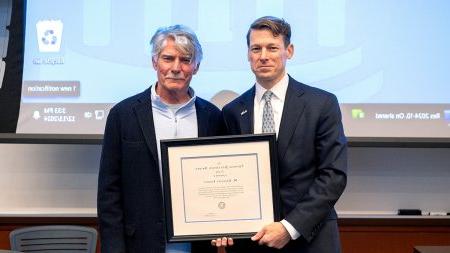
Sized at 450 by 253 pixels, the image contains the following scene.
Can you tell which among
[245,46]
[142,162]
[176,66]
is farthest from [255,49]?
[245,46]

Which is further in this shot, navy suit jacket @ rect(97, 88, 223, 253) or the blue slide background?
the blue slide background

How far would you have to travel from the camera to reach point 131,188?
1.98 metres

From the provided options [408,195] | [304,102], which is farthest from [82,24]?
[408,195]

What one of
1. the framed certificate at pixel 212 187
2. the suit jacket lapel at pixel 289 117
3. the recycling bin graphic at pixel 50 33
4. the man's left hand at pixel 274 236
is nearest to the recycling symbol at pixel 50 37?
the recycling bin graphic at pixel 50 33

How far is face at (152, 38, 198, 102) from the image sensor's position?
6.41 ft

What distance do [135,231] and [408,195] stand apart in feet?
5.74

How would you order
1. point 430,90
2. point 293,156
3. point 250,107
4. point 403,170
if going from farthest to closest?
point 403,170 < point 430,90 < point 250,107 < point 293,156

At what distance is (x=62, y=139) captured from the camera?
2.97 m

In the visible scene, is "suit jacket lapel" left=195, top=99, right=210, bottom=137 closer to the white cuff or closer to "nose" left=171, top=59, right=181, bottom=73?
"nose" left=171, top=59, right=181, bottom=73

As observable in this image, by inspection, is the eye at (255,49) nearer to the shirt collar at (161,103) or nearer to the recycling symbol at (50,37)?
the shirt collar at (161,103)

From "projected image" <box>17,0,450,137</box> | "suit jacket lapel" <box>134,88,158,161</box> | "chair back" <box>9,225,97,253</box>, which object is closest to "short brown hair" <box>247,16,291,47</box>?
"suit jacket lapel" <box>134,88,158,161</box>

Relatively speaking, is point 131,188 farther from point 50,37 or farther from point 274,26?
point 50,37

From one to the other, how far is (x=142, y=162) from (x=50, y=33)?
1369 mm

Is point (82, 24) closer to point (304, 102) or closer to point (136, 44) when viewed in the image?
point (136, 44)
